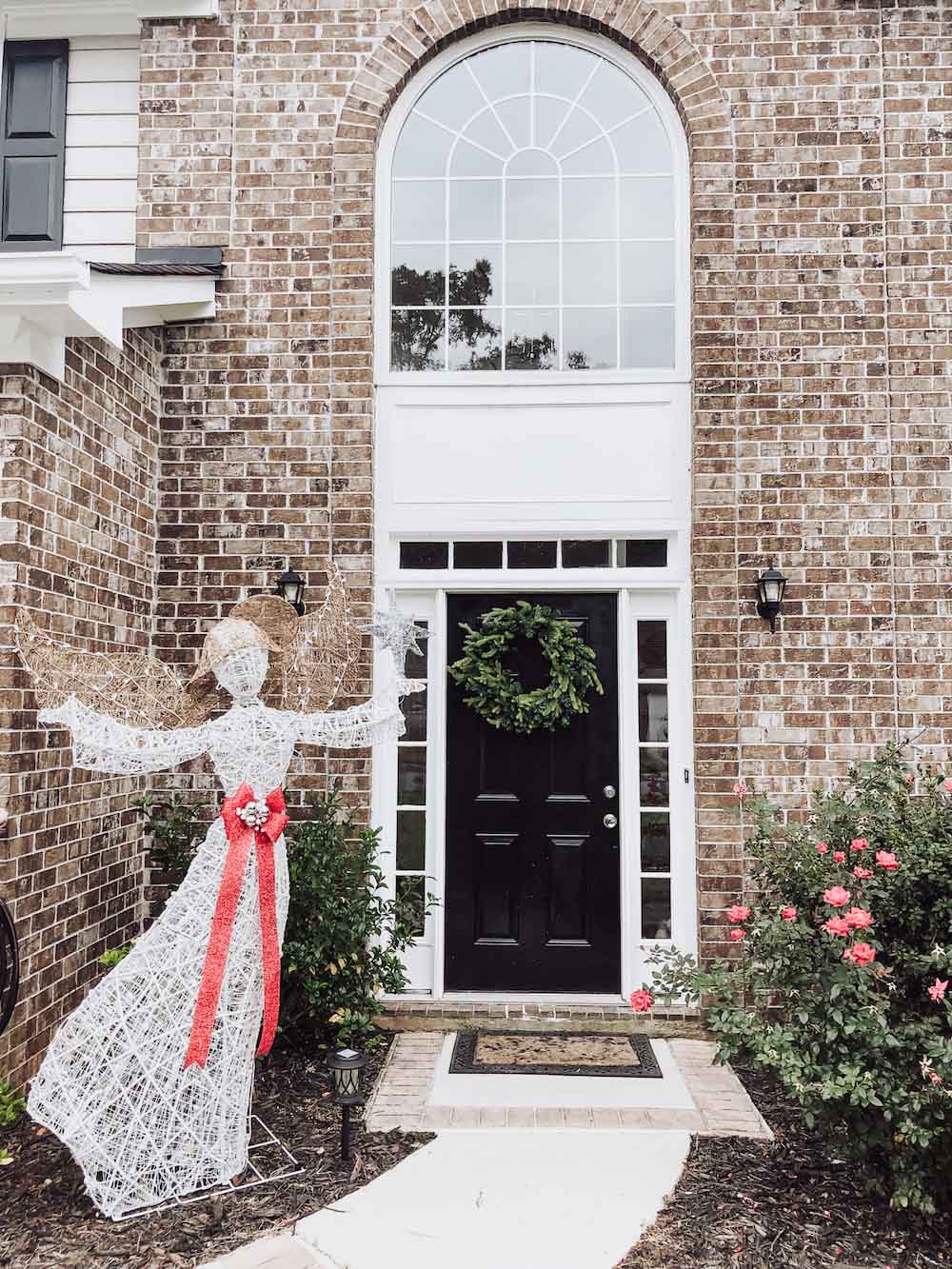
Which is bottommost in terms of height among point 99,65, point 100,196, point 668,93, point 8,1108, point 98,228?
point 8,1108

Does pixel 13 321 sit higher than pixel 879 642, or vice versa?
pixel 13 321

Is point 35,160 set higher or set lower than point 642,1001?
higher

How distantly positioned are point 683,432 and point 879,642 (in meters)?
1.61

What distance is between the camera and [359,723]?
3402mm

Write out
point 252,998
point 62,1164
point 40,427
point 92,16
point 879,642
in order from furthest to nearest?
point 92,16
point 879,642
point 40,427
point 62,1164
point 252,998

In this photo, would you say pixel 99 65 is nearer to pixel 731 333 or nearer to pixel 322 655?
pixel 731 333

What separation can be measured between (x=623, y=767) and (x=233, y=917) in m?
2.66

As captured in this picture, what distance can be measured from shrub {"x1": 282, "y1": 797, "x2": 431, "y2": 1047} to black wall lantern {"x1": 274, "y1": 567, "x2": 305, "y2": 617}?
47.0 inches

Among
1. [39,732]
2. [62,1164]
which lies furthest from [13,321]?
[62,1164]

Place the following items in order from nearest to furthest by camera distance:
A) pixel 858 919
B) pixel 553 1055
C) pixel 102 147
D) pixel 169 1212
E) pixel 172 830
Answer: pixel 858 919 → pixel 169 1212 → pixel 553 1055 → pixel 172 830 → pixel 102 147

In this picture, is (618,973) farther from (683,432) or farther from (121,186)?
(121,186)

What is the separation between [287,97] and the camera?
5.45 meters

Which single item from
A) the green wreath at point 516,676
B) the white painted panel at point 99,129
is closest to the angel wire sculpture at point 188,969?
the green wreath at point 516,676

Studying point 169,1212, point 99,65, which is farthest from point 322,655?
point 99,65
